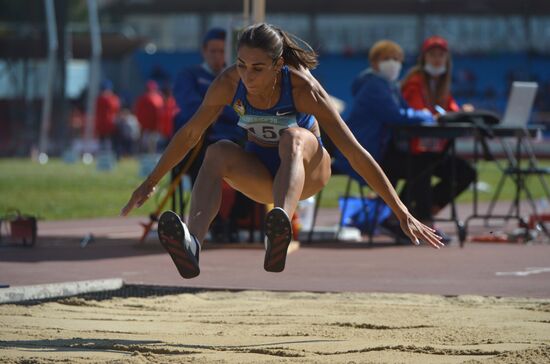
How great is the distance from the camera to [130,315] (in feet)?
21.7

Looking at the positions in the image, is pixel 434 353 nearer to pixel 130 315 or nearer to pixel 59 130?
pixel 130 315

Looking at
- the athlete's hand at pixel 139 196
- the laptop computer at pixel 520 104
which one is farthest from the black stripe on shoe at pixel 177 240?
the laptop computer at pixel 520 104

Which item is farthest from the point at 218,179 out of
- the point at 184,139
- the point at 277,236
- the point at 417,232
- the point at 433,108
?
the point at 433,108

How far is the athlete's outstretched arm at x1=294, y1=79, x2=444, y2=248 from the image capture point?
18.4 ft

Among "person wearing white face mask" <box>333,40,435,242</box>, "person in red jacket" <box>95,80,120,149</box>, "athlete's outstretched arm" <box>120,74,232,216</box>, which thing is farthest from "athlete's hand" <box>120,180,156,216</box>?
"person in red jacket" <box>95,80,120,149</box>

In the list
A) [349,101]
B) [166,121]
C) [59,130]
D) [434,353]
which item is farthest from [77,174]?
[434,353]

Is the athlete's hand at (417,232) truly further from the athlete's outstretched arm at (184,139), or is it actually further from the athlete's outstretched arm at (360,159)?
the athlete's outstretched arm at (184,139)

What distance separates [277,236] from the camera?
5402 millimetres

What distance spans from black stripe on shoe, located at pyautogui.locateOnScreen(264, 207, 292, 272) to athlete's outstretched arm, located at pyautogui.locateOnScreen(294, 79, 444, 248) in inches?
22.0

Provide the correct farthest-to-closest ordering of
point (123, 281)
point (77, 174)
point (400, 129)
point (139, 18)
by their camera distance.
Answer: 1. point (139, 18)
2. point (77, 174)
3. point (400, 129)
4. point (123, 281)

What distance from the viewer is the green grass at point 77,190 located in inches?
602

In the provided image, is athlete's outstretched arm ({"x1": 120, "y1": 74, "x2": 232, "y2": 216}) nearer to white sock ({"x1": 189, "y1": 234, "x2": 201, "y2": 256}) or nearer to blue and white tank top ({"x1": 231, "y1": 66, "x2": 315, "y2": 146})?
blue and white tank top ({"x1": 231, "y1": 66, "x2": 315, "y2": 146})

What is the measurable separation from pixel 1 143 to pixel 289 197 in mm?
30155

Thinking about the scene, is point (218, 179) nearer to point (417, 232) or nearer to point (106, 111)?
point (417, 232)
